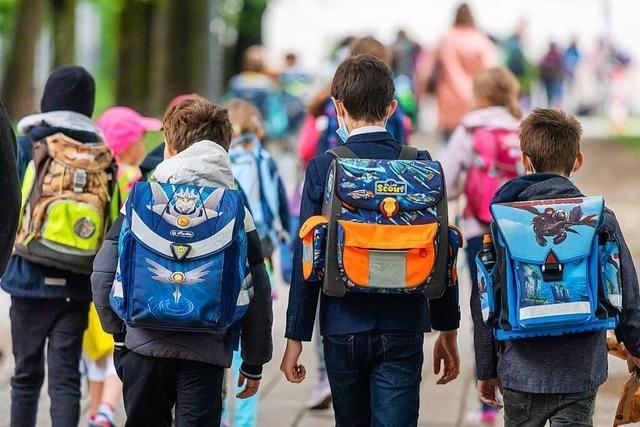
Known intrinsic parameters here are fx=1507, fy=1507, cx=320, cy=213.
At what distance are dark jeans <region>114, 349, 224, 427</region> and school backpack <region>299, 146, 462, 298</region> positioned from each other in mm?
533

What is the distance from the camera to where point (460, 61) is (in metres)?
13.2

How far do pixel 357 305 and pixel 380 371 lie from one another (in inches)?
9.4

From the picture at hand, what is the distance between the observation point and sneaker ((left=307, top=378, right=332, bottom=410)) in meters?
7.99

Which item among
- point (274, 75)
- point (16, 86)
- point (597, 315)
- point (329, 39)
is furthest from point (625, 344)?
point (329, 39)

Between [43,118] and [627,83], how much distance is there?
94.6 ft

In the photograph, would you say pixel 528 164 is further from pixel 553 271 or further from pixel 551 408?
pixel 551 408

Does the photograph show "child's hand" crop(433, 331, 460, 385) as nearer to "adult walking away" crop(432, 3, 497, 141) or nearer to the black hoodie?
the black hoodie

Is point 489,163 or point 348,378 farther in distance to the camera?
point 489,163

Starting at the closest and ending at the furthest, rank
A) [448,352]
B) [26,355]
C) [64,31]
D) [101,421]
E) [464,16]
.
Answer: [448,352], [26,355], [101,421], [464,16], [64,31]

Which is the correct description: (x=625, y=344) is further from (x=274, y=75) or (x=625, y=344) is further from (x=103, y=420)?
(x=274, y=75)

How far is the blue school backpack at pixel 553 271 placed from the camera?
194 inches

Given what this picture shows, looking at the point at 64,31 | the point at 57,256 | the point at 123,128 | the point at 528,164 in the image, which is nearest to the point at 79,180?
the point at 57,256

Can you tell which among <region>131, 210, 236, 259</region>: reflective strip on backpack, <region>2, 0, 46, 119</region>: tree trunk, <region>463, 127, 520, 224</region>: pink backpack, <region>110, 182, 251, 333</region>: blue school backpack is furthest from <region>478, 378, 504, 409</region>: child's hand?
<region>2, 0, 46, 119</region>: tree trunk

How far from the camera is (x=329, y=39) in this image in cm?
4284
